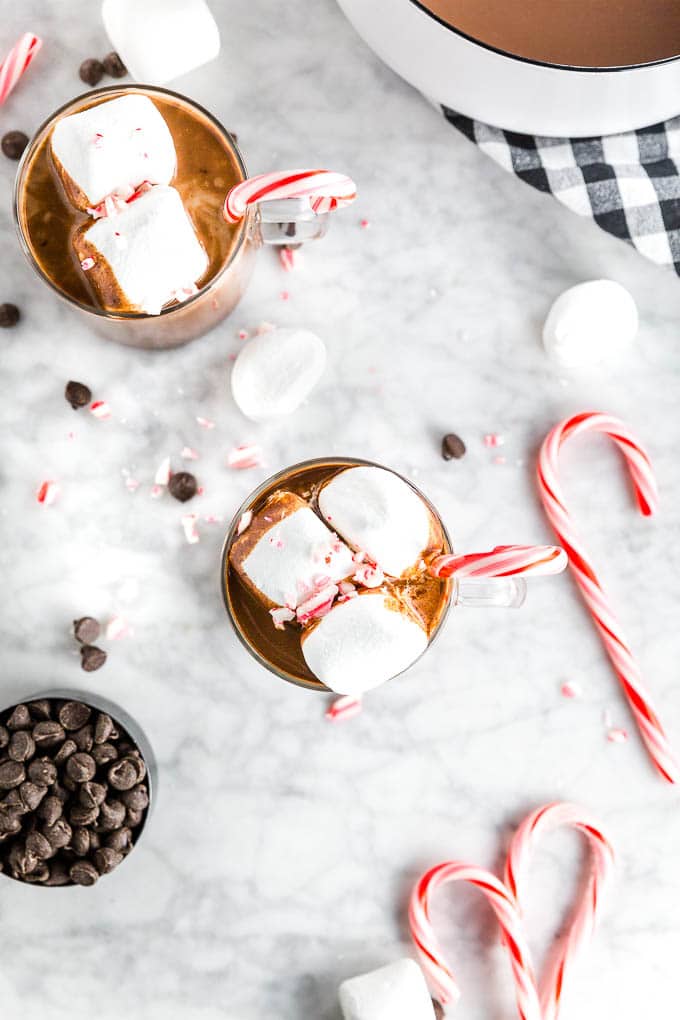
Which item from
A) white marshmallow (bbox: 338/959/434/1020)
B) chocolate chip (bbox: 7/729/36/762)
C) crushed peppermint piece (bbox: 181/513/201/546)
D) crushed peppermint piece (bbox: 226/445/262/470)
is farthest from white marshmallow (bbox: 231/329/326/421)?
white marshmallow (bbox: 338/959/434/1020)

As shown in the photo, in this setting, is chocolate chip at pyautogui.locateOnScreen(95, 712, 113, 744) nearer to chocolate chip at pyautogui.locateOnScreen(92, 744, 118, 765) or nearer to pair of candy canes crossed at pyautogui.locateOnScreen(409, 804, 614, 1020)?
chocolate chip at pyautogui.locateOnScreen(92, 744, 118, 765)

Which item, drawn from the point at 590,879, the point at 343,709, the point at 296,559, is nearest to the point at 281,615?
the point at 296,559

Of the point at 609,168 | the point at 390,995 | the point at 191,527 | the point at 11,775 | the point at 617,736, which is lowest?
the point at 390,995

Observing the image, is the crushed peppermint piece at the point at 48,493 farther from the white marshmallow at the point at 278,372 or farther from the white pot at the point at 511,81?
the white pot at the point at 511,81

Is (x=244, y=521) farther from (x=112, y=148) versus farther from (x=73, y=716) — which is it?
(x=112, y=148)

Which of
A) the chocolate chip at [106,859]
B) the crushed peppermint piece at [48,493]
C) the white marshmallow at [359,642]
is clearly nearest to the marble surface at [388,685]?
the crushed peppermint piece at [48,493]
